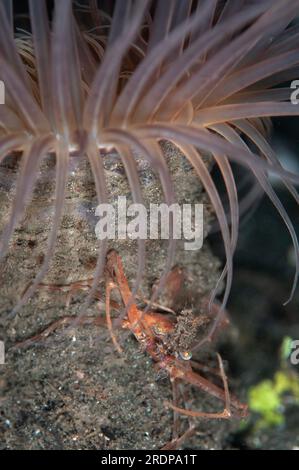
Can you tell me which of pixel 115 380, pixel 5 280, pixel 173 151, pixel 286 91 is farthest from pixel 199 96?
pixel 115 380

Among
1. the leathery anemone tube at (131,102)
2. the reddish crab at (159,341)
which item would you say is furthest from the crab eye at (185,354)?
the leathery anemone tube at (131,102)

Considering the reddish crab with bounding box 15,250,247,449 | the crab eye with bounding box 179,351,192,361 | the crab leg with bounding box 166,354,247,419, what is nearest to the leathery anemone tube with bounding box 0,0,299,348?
the reddish crab with bounding box 15,250,247,449

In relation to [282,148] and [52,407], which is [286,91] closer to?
[282,148]

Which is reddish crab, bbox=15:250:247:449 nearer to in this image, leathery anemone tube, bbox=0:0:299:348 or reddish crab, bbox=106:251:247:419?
reddish crab, bbox=106:251:247:419

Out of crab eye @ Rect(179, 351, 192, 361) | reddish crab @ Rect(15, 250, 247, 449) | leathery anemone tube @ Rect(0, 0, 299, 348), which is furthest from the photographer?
crab eye @ Rect(179, 351, 192, 361)

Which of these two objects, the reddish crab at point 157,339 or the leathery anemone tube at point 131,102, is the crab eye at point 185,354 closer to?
the reddish crab at point 157,339

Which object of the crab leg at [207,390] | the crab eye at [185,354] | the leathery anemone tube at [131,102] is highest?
the leathery anemone tube at [131,102]

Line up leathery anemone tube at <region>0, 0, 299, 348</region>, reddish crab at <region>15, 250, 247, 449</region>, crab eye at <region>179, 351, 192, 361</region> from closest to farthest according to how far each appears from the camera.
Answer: leathery anemone tube at <region>0, 0, 299, 348</region> → reddish crab at <region>15, 250, 247, 449</region> → crab eye at <region>179, 351, 192, 361</region>

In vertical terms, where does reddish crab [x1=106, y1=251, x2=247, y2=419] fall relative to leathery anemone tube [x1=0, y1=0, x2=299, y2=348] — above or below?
below

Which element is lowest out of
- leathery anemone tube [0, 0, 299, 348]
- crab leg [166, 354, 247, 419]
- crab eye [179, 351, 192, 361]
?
crab leg [166, 354, 247, 419]

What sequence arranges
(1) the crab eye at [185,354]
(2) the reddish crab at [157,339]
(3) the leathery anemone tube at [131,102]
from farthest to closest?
(1) the crab eye at [185,354] → (2) the reddish crab at [157,339] → (3) the leathery anemone tube at [131,102]

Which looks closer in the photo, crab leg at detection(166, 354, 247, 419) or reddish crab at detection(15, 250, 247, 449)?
reddish crab at detection(15, 250, 247, 449)

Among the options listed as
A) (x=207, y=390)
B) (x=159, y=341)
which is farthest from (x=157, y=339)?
(x=207, y=390)

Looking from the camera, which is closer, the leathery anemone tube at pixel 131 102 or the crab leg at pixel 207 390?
the leathery anemone tube at pixel 131 102
